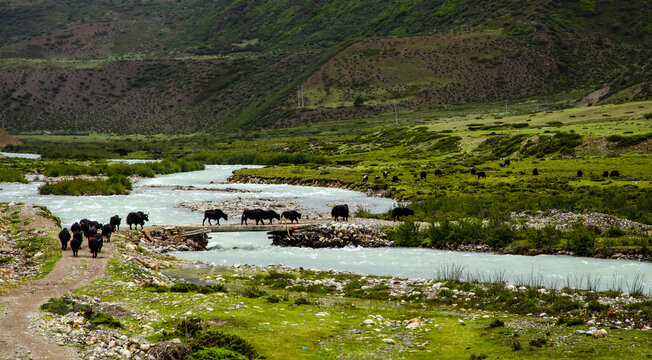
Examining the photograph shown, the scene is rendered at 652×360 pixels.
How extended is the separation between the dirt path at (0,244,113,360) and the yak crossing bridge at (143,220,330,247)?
23.9 ft

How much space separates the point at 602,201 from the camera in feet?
125

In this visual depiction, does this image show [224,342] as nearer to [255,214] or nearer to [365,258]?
[365,258]

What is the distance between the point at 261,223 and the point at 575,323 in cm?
2418

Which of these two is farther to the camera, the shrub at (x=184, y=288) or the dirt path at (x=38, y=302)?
the shrub at (x=184, y=288)

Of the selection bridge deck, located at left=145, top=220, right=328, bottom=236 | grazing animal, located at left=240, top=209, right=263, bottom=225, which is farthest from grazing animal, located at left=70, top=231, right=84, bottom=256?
grazing animal, located at left=240, top=209, right=263, bottom=225

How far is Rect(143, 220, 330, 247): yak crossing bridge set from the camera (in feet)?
113

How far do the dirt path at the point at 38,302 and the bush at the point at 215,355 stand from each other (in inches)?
101

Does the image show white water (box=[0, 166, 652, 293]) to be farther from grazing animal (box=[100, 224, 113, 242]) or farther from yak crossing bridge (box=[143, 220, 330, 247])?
grazing animal (box=[100, 224, 113, 242])

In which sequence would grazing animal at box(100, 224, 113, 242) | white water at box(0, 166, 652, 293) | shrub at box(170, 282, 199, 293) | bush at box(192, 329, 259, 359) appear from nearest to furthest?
bush at box(192, 329, 259, 359) < shrub at box(170, 282, 199, 293) < white water at box(0, 166, 652, 293) < grazing animal at box(100, 224, 113, 242)

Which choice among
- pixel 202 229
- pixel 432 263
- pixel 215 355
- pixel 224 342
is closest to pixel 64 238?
pixel 202 229

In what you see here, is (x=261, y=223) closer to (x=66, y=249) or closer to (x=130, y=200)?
(x=66, y=249)

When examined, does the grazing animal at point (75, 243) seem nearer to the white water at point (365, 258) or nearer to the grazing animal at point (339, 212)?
the white water at point (365, 258)

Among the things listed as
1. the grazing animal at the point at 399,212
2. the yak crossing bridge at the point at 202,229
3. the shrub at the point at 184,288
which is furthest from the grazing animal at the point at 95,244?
the grazing animal at the point at 399,212

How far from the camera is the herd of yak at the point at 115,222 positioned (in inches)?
974
